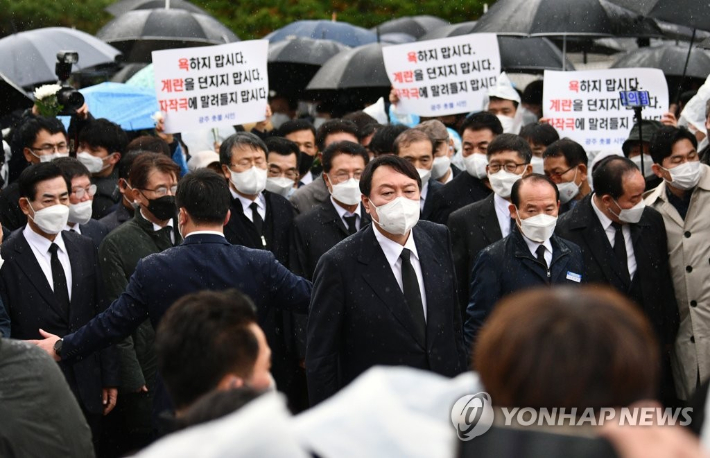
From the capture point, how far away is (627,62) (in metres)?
13.6

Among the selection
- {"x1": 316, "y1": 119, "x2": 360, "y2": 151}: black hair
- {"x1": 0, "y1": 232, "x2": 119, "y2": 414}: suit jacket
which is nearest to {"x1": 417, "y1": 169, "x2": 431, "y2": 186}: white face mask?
{"x1": 316, "y1": 119, "x2": 360, "y2": 151}: black hair

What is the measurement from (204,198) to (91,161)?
3.87m

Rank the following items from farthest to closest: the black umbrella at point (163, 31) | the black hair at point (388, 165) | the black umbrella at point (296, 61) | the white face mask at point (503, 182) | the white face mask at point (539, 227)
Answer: the black umbrella at point (296, 61) → the black umbrella at point (163, 31) → the white face mask at point (503, 182) → the white face mask at point (539, 227) → the black hair at point (388, 165)

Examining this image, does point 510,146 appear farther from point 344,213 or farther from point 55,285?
point 55,285

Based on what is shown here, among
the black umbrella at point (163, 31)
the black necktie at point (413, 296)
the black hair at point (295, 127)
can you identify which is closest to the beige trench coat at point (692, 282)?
the black necktie at point (413, 296)

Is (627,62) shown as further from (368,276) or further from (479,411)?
(479,411)

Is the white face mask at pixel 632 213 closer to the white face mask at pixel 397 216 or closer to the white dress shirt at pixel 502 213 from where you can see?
the white dress shirt at pixel 502 213

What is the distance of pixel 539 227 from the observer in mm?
6695

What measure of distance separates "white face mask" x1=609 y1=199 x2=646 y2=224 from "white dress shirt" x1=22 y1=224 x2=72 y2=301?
140 inches

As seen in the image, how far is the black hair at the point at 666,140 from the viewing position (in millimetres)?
7785

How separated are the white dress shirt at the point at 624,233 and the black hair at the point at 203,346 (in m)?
4.58

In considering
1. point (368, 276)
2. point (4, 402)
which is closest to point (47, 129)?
point (368, 276)

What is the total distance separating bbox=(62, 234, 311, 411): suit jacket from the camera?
5.59 meters

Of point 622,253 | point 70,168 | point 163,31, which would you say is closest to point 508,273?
point 622,253
